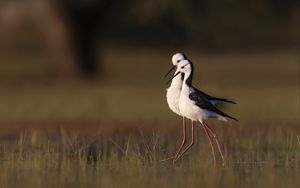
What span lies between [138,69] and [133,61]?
2724mm

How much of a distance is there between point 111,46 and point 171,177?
107 ft

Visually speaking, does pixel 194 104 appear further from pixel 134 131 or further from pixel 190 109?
pixel 134 131

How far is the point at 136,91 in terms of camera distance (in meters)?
25.1

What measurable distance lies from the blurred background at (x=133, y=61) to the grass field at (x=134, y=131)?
6 centimetres

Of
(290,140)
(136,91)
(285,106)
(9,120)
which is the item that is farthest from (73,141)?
(136,91)

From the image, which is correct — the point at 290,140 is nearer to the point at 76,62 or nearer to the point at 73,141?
the point at 73,141

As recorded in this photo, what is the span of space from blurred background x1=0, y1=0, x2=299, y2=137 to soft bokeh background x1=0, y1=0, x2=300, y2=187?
0.04 m

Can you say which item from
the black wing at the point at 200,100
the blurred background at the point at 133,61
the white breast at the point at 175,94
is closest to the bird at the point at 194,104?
the black wing at the point at 200,100

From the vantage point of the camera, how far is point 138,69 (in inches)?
1387

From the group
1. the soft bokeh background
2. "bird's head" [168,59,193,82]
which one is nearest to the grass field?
the soft bokeh background

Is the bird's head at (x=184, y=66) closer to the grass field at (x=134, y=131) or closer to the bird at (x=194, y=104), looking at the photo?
the bird at (x=194, y=104)

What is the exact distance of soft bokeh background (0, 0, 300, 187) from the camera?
15711 millimetres

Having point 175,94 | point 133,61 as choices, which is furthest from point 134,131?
point 133,61

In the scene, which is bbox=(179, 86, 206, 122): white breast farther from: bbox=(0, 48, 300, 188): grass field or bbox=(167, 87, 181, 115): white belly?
bbox=(0, 48, 300, 188): grass field
